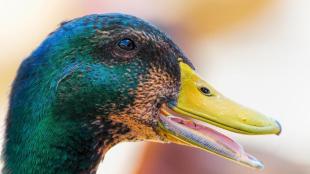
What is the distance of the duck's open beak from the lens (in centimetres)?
288

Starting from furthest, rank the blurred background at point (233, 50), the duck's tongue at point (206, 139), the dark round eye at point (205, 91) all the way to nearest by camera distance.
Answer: the blurred background at point (233, 50)
the dark round eye at point (205, 91)
the duck's tongue at point (206, 139)

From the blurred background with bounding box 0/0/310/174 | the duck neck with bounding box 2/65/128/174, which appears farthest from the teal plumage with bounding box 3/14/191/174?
the blurred background with bounding box 0/0/310/174

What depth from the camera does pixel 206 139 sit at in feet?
9.46

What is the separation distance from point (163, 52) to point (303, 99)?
642 cm

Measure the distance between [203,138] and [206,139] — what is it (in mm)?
10

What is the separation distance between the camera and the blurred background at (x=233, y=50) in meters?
6.93

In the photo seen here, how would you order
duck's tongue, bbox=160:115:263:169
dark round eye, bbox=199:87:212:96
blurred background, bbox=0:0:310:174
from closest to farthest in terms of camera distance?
1. duck's tongue, bbox=160:115:263:169
2. dark round eye, bbox=199:87:212:96
3. blurred background, bbox=0:0:310:174

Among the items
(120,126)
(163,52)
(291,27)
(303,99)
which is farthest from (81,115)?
(291,27)

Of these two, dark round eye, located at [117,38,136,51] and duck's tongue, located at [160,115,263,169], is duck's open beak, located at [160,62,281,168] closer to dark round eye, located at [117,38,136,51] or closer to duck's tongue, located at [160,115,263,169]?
duck's tongue, located at [160,115,263,169]

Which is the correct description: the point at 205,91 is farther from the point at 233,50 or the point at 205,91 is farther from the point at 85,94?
the point at 233,50

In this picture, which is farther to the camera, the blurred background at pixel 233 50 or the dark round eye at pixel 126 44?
the blurred background at pixel 233 50

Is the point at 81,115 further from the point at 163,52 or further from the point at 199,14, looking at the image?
the point at 199,14

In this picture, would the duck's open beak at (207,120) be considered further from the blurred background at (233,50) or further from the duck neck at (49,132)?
the blurred background at (233,50)

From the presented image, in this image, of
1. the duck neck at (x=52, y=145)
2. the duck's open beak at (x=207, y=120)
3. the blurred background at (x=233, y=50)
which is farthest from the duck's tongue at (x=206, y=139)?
the blurred background at (x=233, y=50)
